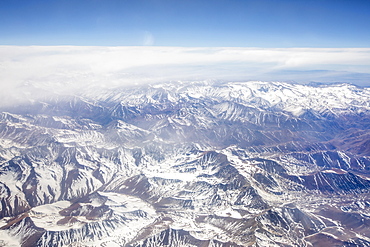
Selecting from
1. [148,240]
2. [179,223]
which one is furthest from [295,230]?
[148,240]

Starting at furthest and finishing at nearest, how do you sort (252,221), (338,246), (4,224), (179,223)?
(4,224), (179,223), (252,221), (338,246)

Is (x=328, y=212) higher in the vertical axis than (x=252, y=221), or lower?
lower

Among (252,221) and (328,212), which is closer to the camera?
A: (252,221)

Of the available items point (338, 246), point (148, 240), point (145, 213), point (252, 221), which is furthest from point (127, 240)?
point (338, 246)

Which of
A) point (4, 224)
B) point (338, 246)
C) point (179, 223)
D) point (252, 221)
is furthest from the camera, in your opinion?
point (4, 224)

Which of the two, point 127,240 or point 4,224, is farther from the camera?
point 4,224

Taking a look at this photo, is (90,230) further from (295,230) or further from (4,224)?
(295,230)

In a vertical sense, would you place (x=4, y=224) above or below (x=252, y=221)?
below

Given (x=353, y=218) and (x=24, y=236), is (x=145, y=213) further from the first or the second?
(x=353, y=218)

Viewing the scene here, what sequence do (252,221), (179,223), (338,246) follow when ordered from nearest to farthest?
1. (338,246)
2. (252,221)
3. (179,223)
